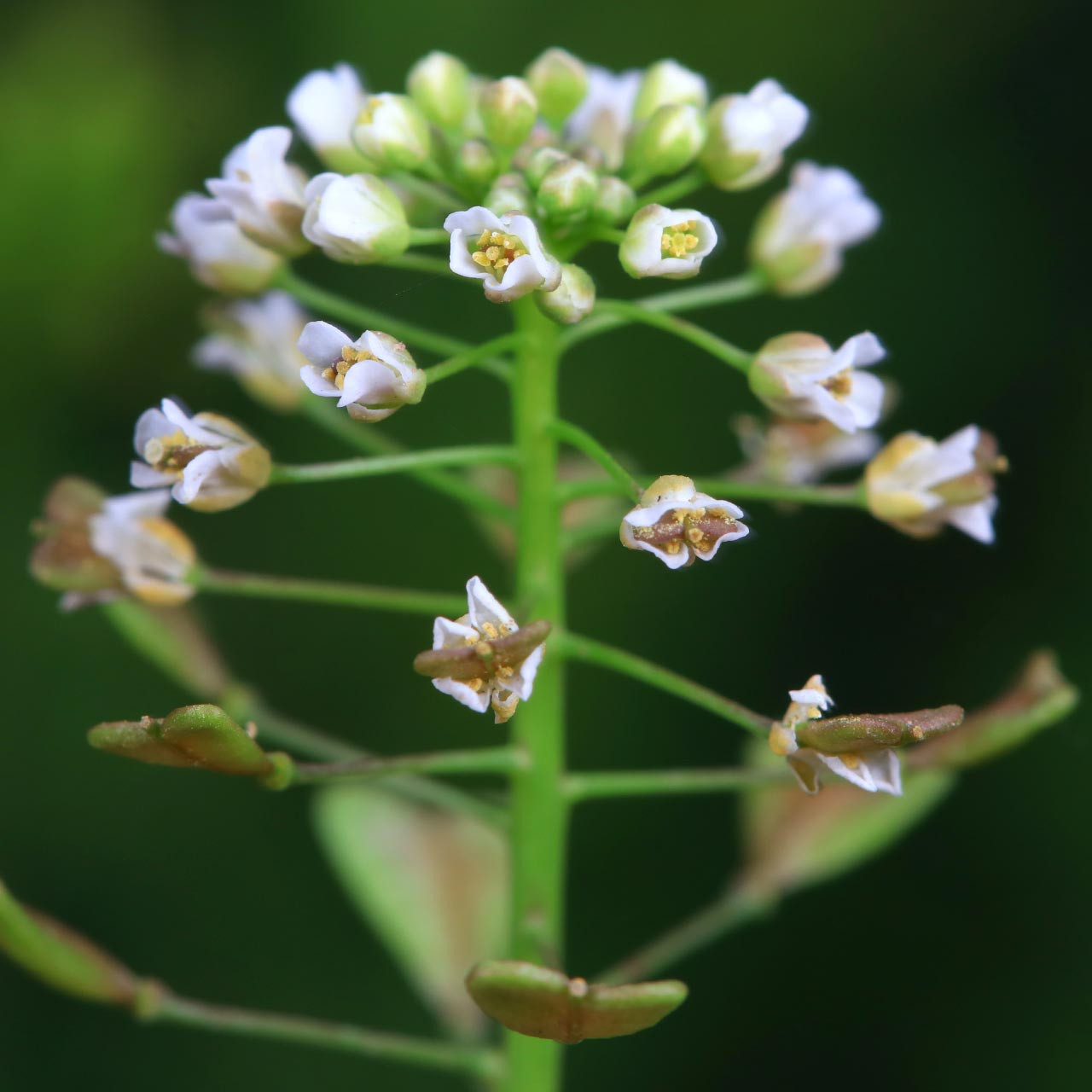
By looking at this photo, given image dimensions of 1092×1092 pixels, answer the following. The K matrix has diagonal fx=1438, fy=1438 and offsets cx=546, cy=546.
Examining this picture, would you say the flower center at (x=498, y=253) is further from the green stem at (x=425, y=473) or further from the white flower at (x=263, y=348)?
the white flower at (x=263, y=348)

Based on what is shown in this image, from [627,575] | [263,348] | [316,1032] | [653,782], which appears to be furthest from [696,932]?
[263,348]

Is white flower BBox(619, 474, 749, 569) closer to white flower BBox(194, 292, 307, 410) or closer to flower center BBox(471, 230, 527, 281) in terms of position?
flower center BBox(471, 230, 527, 281)

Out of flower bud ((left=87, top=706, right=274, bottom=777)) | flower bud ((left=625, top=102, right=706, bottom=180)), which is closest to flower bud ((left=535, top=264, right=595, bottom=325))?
flower bud ((left=625, top=102, right=706, bottom=180))

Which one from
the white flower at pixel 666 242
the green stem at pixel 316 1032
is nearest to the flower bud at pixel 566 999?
the green stem at pixel 316 1032

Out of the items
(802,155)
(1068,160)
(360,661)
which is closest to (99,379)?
(360,661)

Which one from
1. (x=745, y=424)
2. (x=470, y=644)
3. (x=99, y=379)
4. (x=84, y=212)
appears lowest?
(x=470, y=644)

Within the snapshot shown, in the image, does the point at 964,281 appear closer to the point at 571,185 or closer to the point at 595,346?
the point at 595,346

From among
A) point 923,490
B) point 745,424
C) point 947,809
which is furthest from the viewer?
point 947,809
